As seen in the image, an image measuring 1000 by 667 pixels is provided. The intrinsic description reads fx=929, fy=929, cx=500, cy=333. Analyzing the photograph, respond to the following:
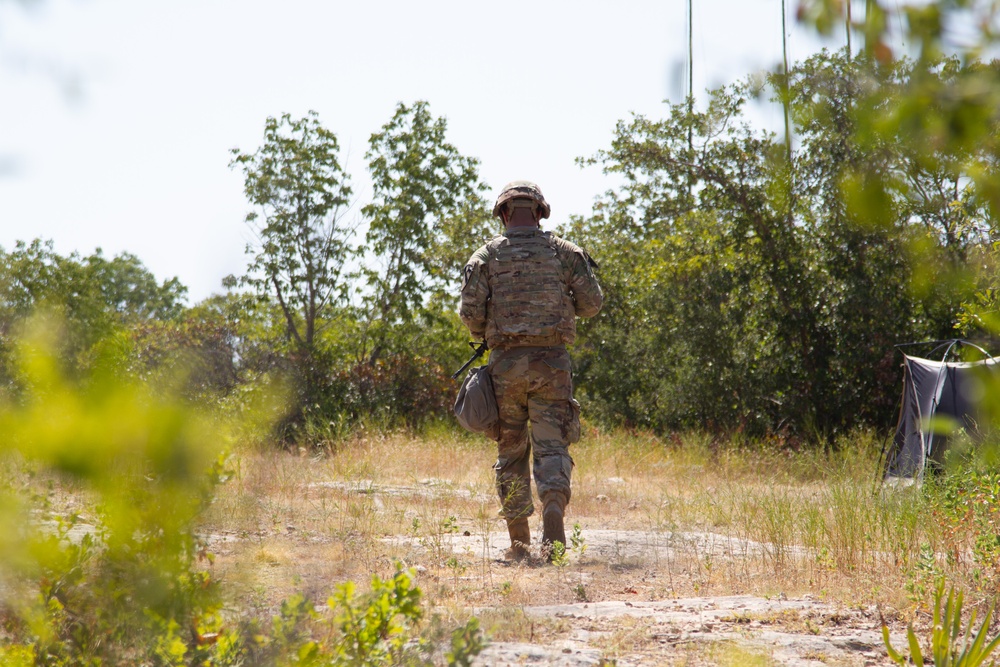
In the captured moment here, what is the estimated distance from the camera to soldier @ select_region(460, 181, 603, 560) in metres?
5.10

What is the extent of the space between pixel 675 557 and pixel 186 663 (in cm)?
319

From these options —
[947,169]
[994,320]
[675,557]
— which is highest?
[947,169]

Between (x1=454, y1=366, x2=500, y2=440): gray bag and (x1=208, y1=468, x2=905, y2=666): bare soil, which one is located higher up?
(x1=454, y1=366, x2=500, y2=440): gray bag

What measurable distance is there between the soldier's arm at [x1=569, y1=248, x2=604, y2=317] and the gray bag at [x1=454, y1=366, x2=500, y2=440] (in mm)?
677

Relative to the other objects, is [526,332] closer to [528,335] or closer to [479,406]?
[528,335]

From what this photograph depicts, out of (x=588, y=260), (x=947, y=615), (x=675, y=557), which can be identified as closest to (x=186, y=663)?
(x=947, y=615)

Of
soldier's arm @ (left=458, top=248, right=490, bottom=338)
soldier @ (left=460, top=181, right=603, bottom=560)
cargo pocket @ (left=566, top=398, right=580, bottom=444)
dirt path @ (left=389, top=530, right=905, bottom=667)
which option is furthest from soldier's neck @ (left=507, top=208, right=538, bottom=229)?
dirt path @ (left=389, top=530, right=905, bottom=667)

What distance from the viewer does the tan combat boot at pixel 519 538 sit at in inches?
196

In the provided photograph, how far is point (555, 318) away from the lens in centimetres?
514

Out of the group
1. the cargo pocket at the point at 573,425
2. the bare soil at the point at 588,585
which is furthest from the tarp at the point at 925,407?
the cargo pocket at the point at 573,425

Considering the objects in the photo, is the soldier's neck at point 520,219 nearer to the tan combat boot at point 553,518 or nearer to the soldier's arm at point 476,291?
the soldier's arm at point 476,291

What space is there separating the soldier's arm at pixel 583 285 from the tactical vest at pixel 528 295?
0.08 meters

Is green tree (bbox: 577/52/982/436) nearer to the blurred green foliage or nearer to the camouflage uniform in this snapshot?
the camouflage uniform

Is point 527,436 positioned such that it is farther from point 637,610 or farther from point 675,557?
point 637,610
